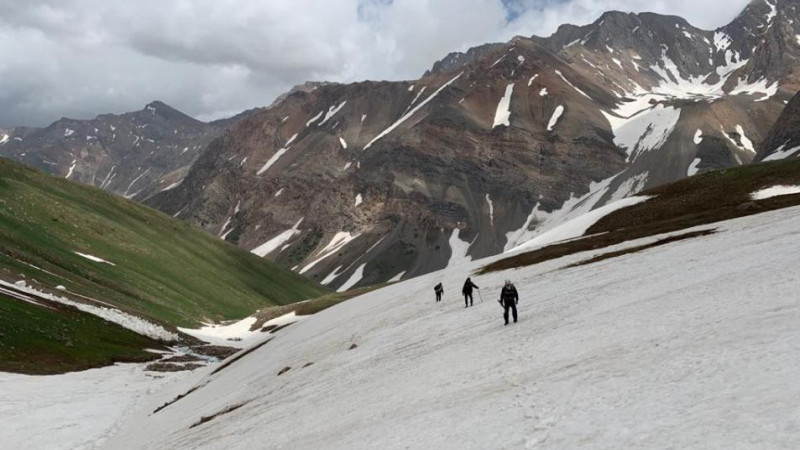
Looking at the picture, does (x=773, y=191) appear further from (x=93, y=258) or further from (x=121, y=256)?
(x=121, y=256)

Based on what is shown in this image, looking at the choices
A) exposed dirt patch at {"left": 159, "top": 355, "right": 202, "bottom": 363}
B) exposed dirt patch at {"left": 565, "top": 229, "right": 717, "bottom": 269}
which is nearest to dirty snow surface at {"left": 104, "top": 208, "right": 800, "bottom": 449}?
exposed dirt patch at {"left": 565, "top": 229, "right": 717, "bottom": 269}

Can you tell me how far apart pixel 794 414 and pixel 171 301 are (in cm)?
10326

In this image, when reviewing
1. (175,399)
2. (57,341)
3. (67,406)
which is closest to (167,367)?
(57,341)

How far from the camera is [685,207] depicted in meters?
76.1

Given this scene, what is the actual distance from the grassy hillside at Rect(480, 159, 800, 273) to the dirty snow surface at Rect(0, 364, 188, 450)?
1435 inches

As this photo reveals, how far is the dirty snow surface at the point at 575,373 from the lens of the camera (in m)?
13.6

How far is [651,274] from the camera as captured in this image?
3294cm

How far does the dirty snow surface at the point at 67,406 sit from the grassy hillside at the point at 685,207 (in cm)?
3645

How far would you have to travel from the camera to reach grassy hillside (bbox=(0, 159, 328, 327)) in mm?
87312

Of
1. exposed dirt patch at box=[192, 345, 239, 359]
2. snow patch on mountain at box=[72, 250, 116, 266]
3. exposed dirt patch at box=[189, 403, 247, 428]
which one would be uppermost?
snow patch on mountain at box=[72, 250, 116, 266]

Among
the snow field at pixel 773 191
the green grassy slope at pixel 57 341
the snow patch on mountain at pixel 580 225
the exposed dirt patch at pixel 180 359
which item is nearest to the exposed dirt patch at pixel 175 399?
the green grassy slope at pixel 57 341

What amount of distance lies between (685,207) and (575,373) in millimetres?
65614

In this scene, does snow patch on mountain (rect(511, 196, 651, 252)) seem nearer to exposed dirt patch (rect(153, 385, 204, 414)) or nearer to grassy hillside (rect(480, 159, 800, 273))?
grassy hillside (rect(480, 159, 800, 273))

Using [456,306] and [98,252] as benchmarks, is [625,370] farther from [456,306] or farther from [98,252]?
[98,252]
